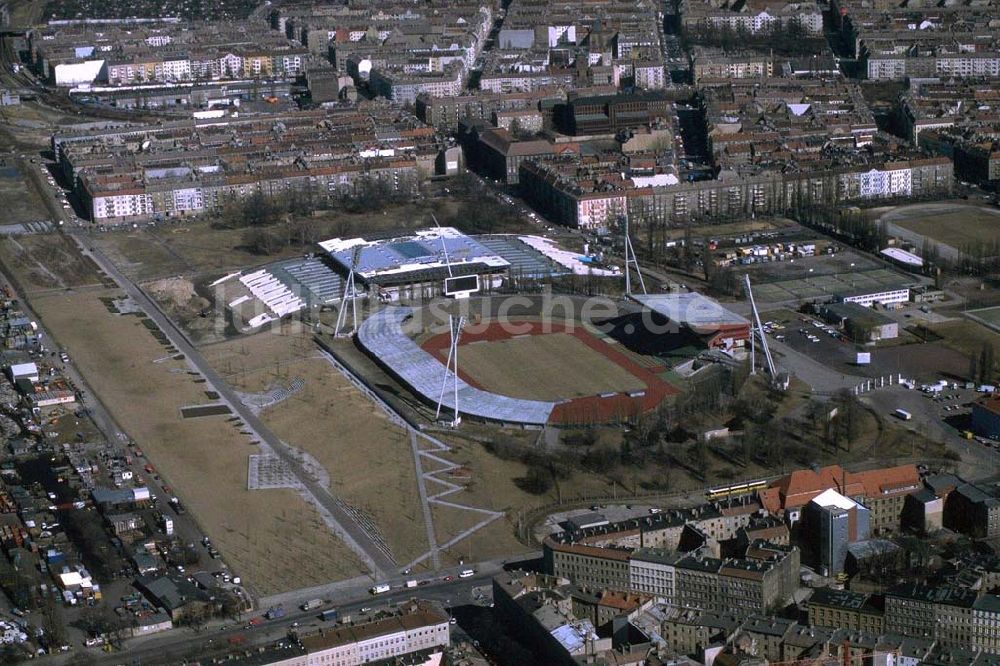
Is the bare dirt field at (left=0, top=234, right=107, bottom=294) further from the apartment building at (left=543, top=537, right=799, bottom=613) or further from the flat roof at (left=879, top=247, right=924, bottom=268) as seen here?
the apartment building at (left=543, top=537, right=799, bottom=613)

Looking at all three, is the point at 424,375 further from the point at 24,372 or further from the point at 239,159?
the point at 239,159

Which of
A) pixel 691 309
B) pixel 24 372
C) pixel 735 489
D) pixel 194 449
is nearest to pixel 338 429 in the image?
pixel 194 449

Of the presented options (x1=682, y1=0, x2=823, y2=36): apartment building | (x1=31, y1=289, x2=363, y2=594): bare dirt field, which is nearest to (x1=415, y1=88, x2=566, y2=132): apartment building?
(x1=682, y1=0, x2=823, y2=36): apartment building

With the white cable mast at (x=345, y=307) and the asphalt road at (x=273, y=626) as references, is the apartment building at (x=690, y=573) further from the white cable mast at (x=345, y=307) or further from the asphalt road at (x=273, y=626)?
the white cable mast at (x=345, y=307)

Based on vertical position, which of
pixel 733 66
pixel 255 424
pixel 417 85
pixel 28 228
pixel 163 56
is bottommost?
pixel 255 424

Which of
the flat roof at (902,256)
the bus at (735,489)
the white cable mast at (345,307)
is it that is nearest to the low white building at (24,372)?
the white cable mast at (345,307)

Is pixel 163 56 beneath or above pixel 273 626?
above

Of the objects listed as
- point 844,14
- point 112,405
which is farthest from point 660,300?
point 844,14

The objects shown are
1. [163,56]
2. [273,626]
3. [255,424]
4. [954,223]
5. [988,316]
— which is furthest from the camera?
[163,56]
